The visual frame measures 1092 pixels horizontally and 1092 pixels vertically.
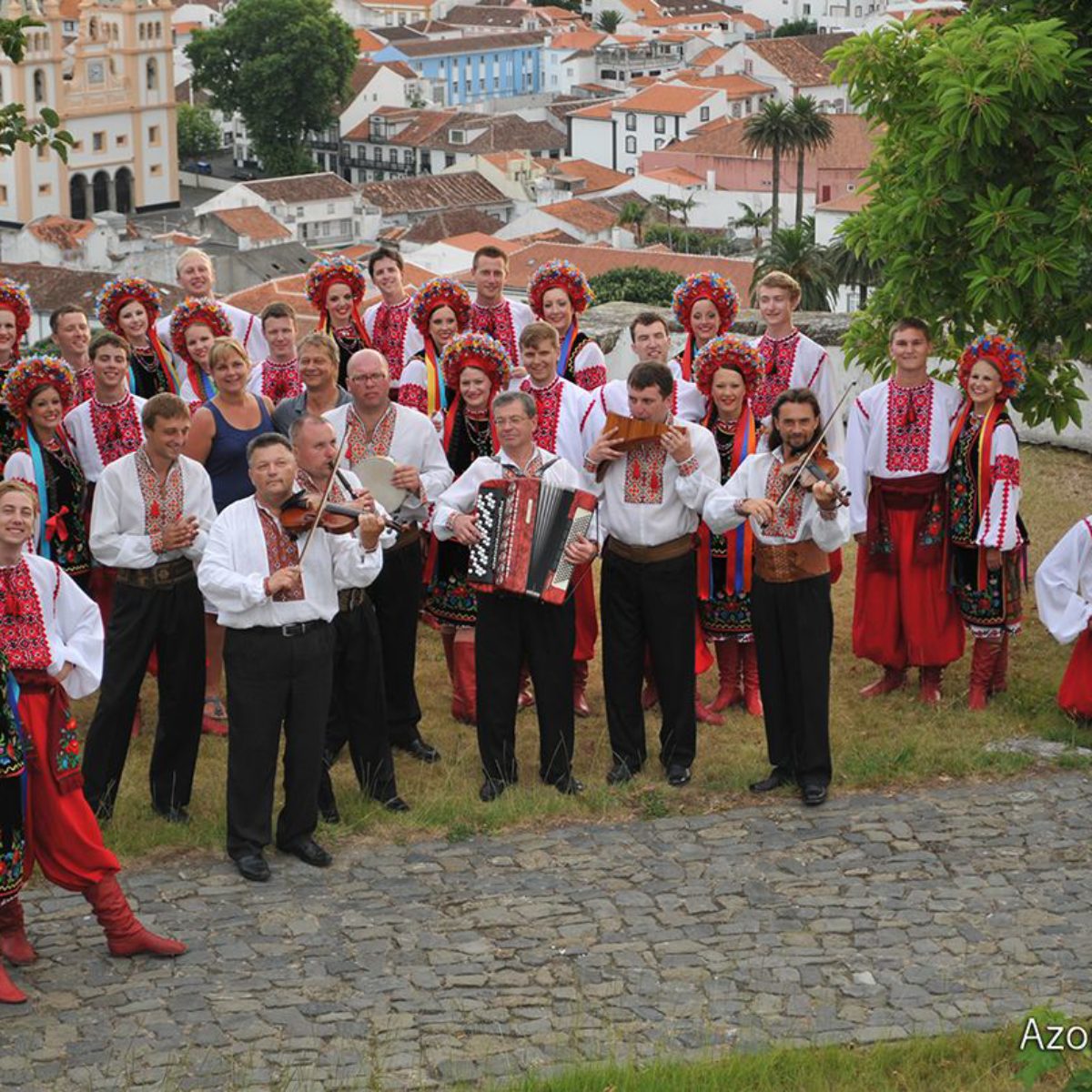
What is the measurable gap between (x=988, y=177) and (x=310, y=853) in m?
4.34

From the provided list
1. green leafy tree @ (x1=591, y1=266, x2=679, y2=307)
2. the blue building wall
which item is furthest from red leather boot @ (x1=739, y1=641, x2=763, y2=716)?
the blue building wall

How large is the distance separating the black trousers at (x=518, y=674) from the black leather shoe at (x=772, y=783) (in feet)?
2.53

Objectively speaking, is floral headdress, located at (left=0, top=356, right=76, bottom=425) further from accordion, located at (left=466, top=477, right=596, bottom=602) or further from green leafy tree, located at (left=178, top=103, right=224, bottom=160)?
green leafy tree, located at (left=178, top=103, right=224, bottom=160)

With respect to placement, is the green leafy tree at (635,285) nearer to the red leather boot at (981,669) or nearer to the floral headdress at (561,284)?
the floral headdress at (561,284)

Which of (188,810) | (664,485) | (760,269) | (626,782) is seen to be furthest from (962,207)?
(760,269)

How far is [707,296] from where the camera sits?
33.1 ft

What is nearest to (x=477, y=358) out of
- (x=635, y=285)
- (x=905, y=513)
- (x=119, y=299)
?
(x=905, y=513)

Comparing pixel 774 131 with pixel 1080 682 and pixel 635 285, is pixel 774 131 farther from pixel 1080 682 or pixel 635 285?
pixel 1080 682

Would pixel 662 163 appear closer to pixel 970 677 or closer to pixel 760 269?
pixel 760 269

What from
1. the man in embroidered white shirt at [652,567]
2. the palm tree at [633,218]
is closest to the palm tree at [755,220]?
the palm tree at [633,218]

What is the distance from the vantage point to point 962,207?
9.45m

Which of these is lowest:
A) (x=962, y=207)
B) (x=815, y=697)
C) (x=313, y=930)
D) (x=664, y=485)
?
(x=313, y=930)

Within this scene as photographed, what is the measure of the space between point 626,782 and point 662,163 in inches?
3610

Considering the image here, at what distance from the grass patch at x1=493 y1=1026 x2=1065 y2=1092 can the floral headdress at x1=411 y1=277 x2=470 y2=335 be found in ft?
15.3
